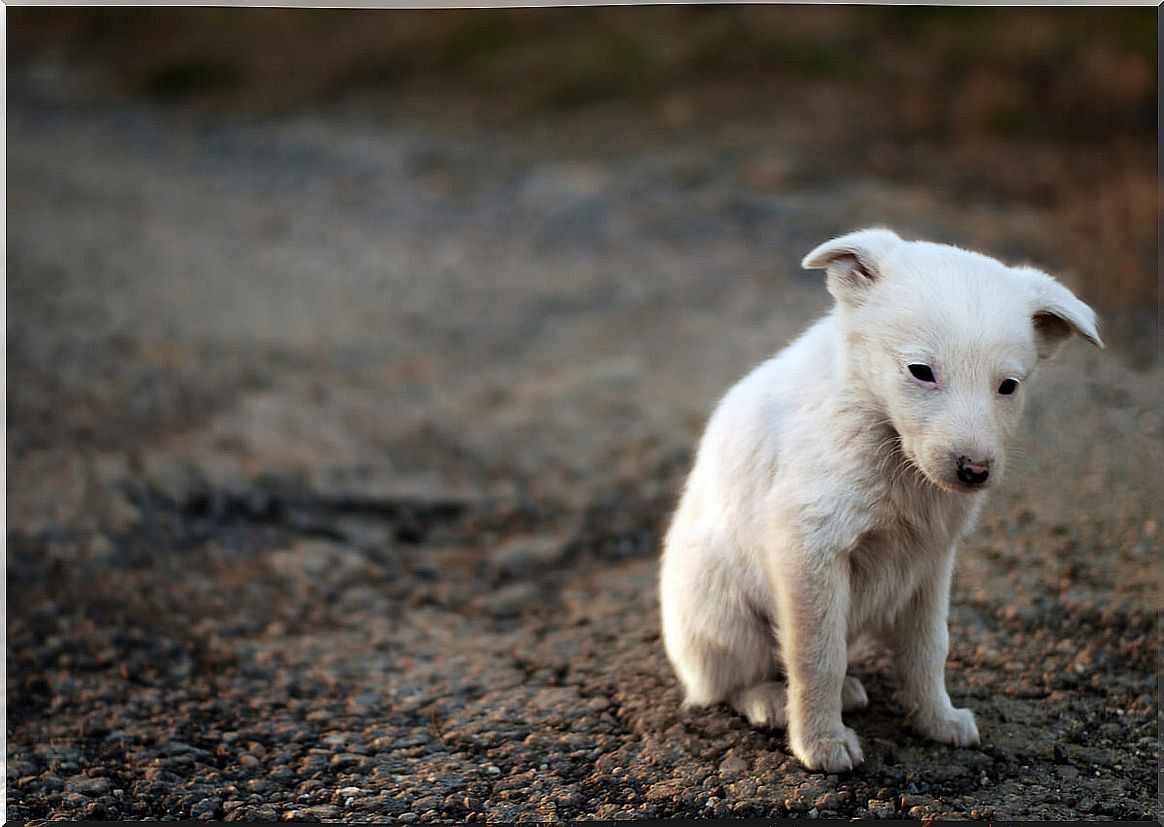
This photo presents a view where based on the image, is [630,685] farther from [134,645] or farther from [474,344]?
[474,344]

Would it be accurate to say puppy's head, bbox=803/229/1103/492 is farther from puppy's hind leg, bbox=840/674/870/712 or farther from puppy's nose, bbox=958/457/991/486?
puppy's hind leg, bbox=840/674/870/712

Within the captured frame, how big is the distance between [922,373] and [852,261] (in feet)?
1.44

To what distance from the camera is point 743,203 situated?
30.6ft

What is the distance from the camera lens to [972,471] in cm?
295

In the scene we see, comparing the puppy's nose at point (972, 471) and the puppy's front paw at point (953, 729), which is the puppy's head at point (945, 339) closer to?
the puppy's nose at point (972, 471)

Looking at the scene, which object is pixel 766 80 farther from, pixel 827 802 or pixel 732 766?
pixel 827 802

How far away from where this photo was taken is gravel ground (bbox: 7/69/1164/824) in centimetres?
386

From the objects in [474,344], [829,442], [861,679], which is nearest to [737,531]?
[829,442]

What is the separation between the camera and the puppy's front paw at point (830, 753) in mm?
3461

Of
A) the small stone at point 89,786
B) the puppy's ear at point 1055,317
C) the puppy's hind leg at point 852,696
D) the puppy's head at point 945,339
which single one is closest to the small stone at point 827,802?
the puppy's hind leg at point 852,696

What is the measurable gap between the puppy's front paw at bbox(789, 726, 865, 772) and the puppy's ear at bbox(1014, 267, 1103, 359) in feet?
4.43

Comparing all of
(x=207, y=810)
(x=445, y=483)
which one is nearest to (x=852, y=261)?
(x=207, y=810)

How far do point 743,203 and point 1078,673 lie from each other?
234 inches

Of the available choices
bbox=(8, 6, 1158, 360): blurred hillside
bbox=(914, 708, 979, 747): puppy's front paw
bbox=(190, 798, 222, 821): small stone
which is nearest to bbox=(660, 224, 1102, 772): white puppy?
bbox=(914, 708, 979, 747): puppy's front paw
